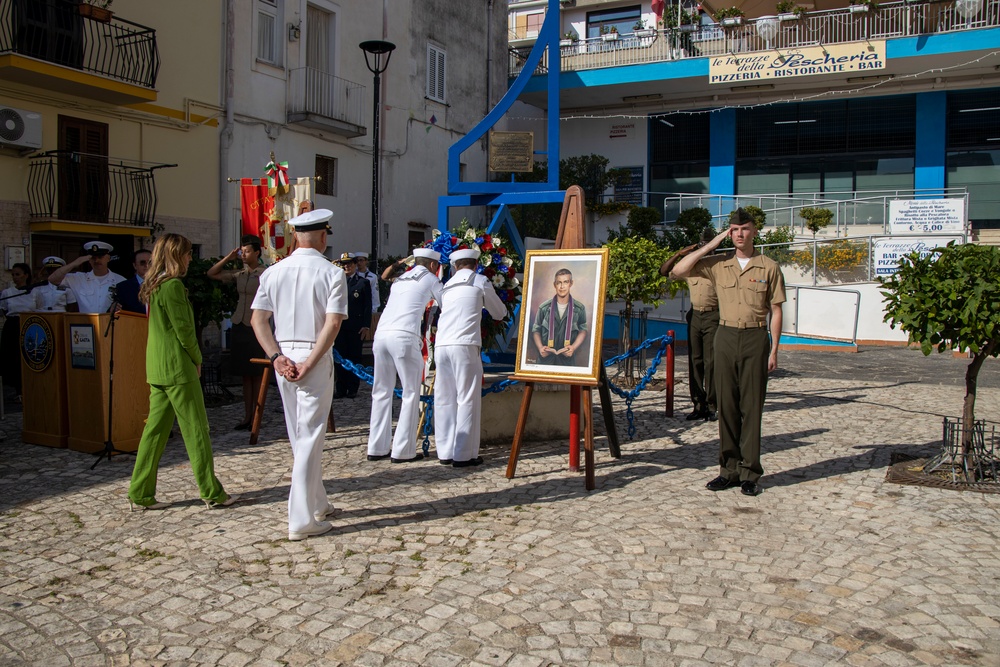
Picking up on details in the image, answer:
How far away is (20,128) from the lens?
14.3 m

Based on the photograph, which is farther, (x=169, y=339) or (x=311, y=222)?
(x=169, y=339)

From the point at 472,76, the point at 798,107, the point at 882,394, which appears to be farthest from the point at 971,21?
the point at 882,394

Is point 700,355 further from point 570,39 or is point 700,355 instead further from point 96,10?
point 570,39

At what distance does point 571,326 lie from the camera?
6.56 meters

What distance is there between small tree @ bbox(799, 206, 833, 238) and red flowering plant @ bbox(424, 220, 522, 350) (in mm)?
17121

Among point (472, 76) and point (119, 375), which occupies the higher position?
point (472, 76)

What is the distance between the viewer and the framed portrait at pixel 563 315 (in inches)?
253

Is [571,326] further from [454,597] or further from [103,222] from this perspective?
[103,222]

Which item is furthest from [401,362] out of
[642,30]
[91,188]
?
[642,30]

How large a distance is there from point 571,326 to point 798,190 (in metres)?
23.9

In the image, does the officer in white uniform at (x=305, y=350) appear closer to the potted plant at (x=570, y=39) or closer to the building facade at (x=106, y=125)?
the building facade at (x=106, y=125)

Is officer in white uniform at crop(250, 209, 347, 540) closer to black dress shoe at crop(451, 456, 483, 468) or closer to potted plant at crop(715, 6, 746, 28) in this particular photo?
black dress shoe at crop(451, 456, 483, 468)

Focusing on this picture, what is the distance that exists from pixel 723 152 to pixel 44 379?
81.1 ft

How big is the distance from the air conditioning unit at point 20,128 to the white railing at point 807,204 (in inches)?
682
